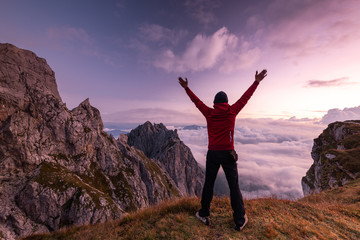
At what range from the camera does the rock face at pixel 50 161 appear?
63.7 metres

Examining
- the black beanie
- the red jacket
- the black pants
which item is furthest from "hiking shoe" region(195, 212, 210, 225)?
the black beanie

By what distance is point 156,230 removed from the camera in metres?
6.25

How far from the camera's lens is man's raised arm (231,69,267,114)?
19.8 ft

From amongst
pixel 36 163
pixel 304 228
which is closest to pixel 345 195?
pixel 304 228

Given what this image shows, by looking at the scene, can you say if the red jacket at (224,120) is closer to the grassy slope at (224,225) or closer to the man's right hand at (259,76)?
the man's right hand at (259,76)

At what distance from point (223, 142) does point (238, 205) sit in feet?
9.03

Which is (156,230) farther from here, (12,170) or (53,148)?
(53,148)

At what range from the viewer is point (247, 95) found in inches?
243

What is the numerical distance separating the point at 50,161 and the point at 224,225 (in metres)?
101

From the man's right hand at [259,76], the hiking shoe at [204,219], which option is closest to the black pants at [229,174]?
the hiking shoe at [204,219]

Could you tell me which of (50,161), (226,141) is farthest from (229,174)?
(50,161)

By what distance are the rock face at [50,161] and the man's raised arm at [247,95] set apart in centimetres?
5431

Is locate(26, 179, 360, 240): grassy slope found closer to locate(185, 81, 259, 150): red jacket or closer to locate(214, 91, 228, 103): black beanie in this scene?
locate(185, 81, 259, 150): red jacket

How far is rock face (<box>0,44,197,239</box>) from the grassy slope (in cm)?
4859
